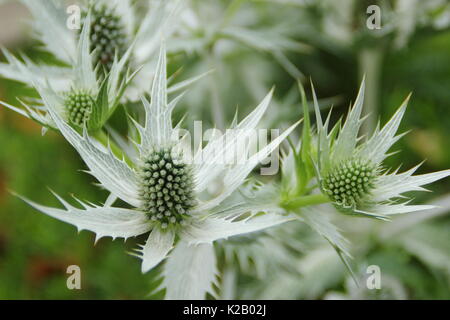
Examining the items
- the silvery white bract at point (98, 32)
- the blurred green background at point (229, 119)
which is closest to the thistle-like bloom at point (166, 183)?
the silvery white bract at point (98, 32)

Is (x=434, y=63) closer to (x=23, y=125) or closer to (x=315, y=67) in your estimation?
(x=315, y=67)

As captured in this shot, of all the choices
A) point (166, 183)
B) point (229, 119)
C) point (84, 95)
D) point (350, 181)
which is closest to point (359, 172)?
point (350, 181)

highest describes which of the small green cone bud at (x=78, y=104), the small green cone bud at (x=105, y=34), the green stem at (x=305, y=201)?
the small green cone bud at (x=105, y=34)

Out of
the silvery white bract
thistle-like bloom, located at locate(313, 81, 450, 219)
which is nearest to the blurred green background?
the silvery white bract

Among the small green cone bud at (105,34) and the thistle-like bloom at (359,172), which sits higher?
the small green cone bud at (105,34)

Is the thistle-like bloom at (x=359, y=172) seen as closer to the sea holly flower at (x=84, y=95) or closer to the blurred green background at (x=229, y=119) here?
the sea holly flower at (x=84, y=95)

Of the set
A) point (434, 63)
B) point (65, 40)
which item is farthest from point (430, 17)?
point (65, 40)
